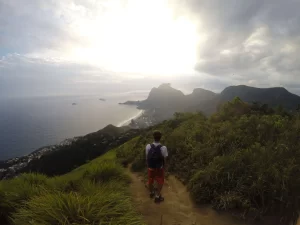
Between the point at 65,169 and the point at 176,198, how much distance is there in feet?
97.4

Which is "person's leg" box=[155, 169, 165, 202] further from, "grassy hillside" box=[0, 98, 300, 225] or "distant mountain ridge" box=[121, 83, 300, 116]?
"distant mountain ridge" box=[121, 83, 300, 116]

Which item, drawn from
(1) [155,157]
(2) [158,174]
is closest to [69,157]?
(2) [158,174]

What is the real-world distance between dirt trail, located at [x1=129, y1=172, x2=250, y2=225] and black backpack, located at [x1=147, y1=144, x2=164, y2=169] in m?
0.98

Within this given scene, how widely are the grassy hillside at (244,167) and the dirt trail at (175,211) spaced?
0.86 ft

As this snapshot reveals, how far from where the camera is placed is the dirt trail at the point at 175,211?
4.26m

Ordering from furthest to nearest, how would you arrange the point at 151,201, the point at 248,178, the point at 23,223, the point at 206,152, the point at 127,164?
the point at 127,164, the point at 206,152, the point at 151,201, the point at 248,178, the point at 23,223

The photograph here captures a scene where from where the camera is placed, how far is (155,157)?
16.1ft

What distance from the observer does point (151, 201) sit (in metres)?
5.20

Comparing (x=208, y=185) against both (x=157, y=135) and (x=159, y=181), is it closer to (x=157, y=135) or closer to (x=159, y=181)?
(x=159, y=181)

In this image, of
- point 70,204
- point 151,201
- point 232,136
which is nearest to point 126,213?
point 70,204

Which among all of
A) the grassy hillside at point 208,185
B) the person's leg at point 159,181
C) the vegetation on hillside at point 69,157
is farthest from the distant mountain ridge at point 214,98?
the person's leg at point 159,181

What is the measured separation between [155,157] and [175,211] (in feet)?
4.31

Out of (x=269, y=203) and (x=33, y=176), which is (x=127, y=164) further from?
(x=269, y=203)

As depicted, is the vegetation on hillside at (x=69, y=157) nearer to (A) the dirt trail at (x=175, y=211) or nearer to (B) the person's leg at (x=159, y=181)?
(A) the dirt trail at (x=175, y=211)
